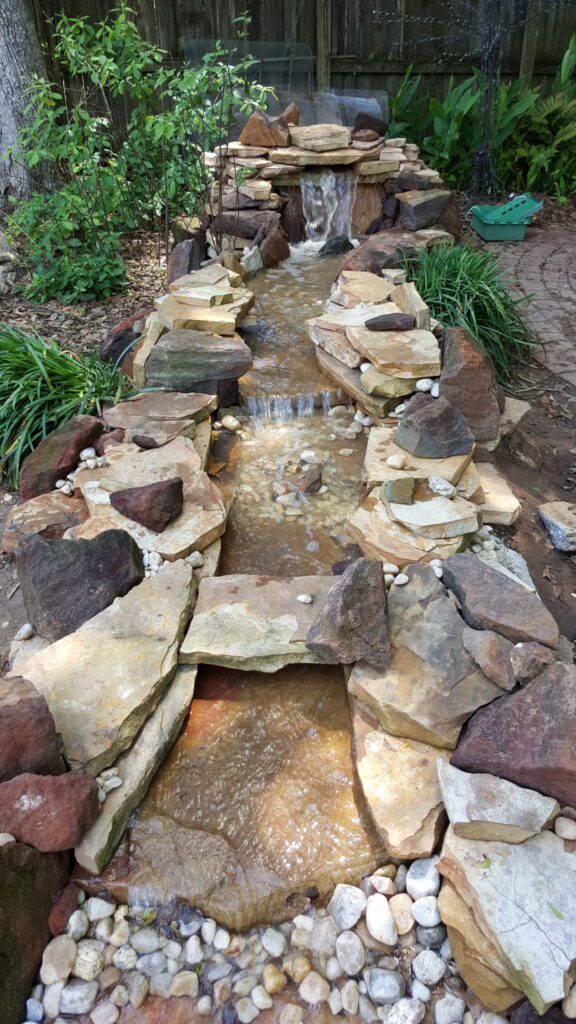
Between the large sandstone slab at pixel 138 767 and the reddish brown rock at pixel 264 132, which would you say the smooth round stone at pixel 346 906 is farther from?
the reddish brown rock at pixel 264 132

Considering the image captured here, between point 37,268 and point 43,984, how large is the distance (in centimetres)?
516

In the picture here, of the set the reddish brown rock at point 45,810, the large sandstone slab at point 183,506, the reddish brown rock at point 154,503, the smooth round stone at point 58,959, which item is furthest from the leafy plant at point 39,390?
the smooth round stone at point 58,959

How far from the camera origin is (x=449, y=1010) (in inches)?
71.1

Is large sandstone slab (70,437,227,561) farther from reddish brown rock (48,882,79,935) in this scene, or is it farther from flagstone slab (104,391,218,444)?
reddish brown rock (48,882,79,935)

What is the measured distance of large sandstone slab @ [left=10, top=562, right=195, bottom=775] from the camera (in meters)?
2.26

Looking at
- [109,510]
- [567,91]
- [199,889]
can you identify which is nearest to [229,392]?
[109,510]

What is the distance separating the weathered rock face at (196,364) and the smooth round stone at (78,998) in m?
2.93

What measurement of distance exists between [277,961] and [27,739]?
0.94 metres

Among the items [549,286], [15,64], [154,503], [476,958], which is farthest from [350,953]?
[15,64]

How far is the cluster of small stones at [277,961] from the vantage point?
186cm

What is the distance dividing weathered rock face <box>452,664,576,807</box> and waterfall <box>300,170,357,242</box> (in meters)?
5.29

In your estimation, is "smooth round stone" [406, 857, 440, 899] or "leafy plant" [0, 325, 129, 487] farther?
"leafy plant" [0, 325, 129, 487]

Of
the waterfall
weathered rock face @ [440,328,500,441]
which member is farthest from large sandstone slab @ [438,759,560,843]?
the waterfall

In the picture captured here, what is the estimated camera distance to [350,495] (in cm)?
354
